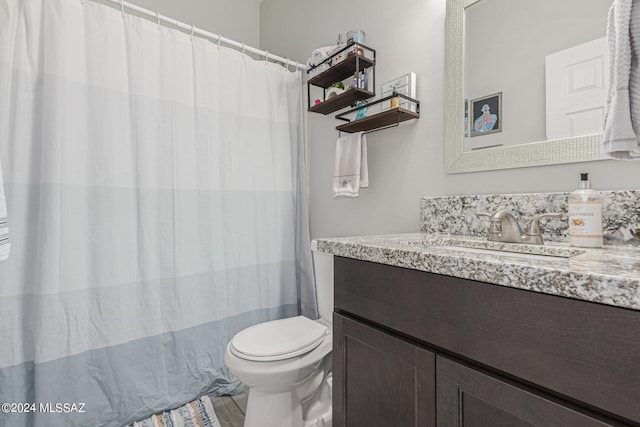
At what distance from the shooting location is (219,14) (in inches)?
94.7

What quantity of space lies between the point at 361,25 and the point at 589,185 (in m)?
1.32

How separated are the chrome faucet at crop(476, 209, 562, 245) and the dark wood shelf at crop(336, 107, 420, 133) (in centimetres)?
56

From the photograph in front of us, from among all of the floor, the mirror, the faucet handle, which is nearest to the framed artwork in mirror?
the mirror

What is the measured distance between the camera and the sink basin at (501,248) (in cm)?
81

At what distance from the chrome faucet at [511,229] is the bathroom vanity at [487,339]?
96mm

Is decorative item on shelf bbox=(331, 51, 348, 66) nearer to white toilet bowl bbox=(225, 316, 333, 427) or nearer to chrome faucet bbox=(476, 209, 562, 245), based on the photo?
chrome faucet bbox=(476, 209, 562, 245)

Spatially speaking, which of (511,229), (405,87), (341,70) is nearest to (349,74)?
(341,70)

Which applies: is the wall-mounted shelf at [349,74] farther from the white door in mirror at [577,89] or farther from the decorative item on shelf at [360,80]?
the white door in mirror at [577,89]

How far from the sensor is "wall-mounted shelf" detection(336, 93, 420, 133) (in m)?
1.33

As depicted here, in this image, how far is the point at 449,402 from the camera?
2.04ft

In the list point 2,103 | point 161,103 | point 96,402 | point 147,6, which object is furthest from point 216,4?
point 96,402

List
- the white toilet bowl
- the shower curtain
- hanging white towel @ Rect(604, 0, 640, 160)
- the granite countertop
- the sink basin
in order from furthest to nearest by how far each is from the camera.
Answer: the shower curtain < the white toilet bowl < the sink basin < hanging white towel @ Rect(604, 0, 640, 160) < the granite countertop

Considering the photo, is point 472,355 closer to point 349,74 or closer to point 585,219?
point 585,219

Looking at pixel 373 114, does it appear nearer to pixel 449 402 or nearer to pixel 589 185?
pixel 589 185
